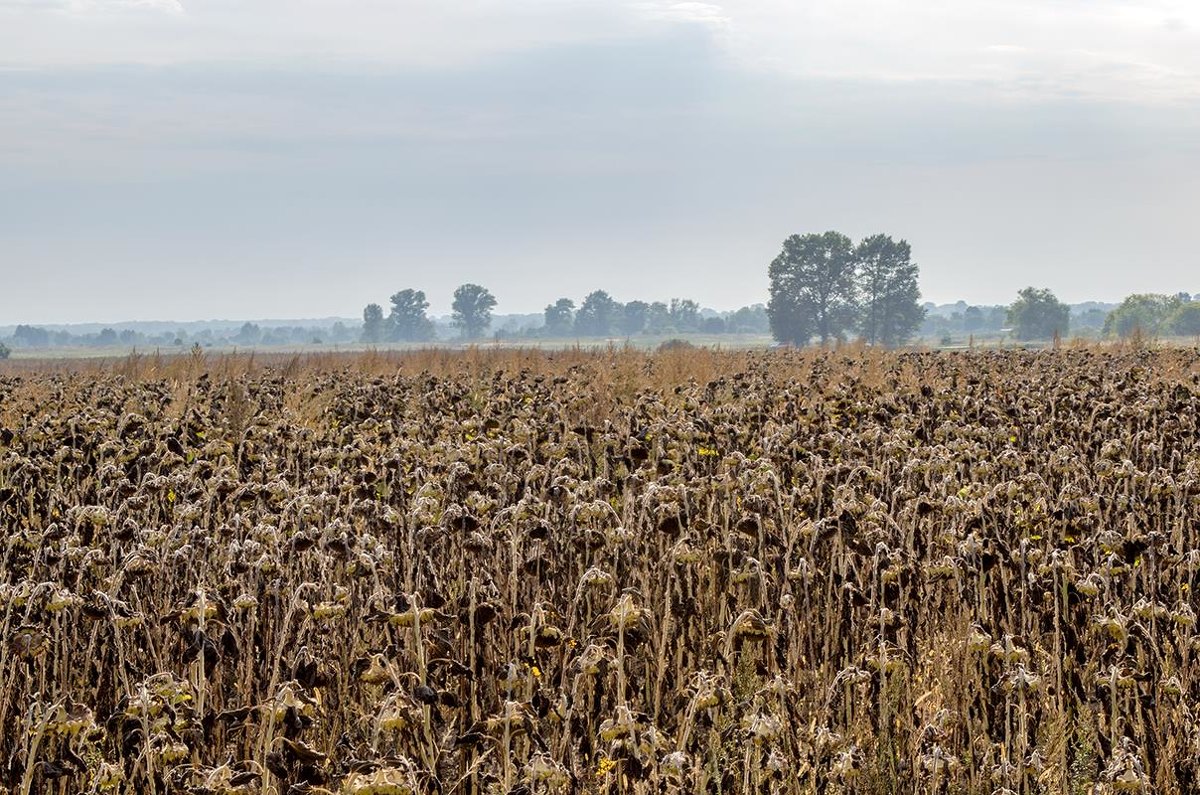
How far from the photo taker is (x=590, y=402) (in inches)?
484

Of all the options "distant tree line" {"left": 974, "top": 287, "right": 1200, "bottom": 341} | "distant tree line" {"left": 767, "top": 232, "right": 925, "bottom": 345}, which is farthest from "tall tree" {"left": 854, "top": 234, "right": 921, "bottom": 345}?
"distant tree line" {"left": 974, "top": 287, "right": 1200, "bottom": 341}

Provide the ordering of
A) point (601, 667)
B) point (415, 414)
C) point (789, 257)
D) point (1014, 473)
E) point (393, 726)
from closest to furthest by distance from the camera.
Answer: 1. point (393, 726)
2. point (601, 667)
3. point (1014, 473)
4. point (415, 414)
5. point (789, 257)

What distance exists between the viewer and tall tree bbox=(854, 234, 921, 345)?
132 metres

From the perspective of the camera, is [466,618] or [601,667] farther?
[466,618]

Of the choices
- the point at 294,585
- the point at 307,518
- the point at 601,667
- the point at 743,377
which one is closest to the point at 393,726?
the point at 601,667

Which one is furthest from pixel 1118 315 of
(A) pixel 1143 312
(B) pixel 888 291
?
(B) pixel 888 291

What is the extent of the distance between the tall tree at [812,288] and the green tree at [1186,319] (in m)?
50.7

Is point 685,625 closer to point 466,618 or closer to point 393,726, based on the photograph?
point 466,618

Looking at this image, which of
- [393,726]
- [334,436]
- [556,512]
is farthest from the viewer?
[334,436]

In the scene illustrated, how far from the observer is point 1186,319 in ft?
513

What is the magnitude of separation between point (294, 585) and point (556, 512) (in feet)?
4.53

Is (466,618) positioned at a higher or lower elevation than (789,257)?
lower

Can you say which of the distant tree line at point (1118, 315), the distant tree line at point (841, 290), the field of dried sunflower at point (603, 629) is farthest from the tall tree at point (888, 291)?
the field of dried sunflower at point (603, 629)

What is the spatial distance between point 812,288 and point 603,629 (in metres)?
131
